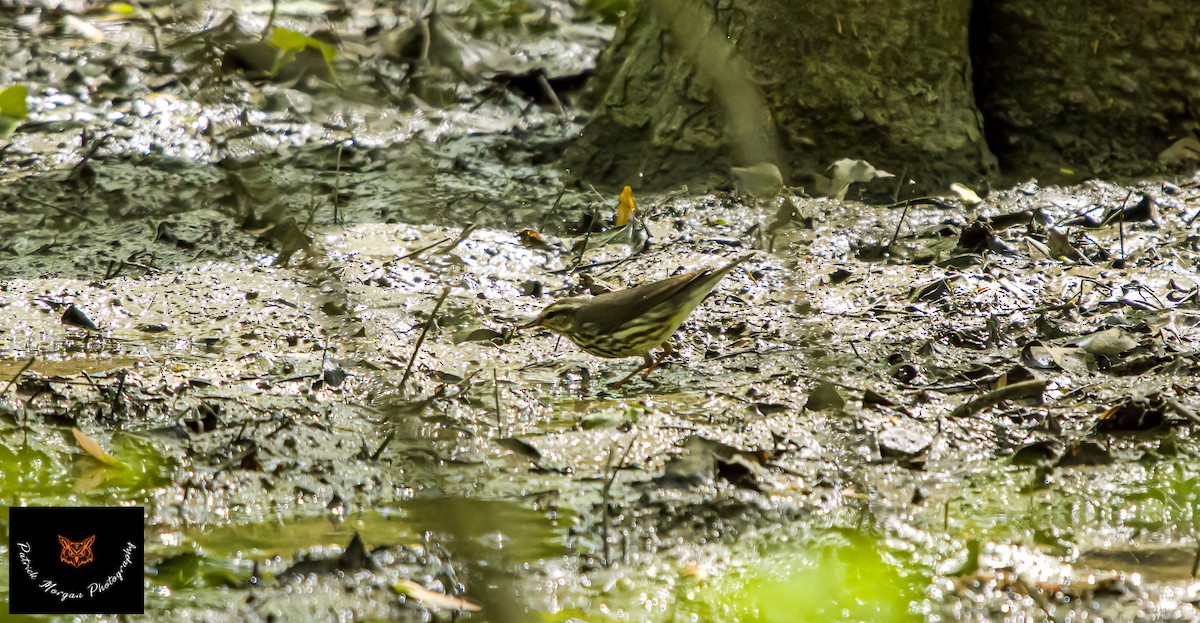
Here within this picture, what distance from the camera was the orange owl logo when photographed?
3.10m

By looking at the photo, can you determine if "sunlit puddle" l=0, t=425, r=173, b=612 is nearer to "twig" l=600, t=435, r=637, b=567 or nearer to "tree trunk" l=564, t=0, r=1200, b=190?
"twig" l=600, t=435, r=637, b=567

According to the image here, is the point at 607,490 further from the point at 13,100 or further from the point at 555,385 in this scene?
the point at 13,100

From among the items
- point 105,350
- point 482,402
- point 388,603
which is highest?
point 388,603

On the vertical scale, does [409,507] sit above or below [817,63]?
below

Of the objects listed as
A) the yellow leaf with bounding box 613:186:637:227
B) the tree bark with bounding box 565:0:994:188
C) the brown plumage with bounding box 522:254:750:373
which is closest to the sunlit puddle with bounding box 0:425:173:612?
the brown plumage with bounding box 522:254:750:373

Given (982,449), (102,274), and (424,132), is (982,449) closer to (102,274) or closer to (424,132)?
(102,274)

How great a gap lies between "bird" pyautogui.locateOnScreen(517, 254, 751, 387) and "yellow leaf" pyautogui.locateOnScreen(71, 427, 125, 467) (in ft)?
6.21

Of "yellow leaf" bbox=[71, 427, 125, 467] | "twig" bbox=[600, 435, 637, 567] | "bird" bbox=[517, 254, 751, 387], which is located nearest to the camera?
"twig" bbox=[600, 435, 637, 567]

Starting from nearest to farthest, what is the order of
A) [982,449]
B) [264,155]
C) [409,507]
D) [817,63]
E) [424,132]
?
[409,507] → [982,449] → [817,63] → [264,155] → [424,132]

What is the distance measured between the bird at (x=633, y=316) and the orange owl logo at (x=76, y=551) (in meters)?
2.28

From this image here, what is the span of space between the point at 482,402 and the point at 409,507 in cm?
86

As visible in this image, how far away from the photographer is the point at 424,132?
27.5ft

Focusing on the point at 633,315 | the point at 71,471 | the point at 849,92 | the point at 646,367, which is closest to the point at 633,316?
the point at 633,315

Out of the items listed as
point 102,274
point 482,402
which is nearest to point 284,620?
point 482,402
